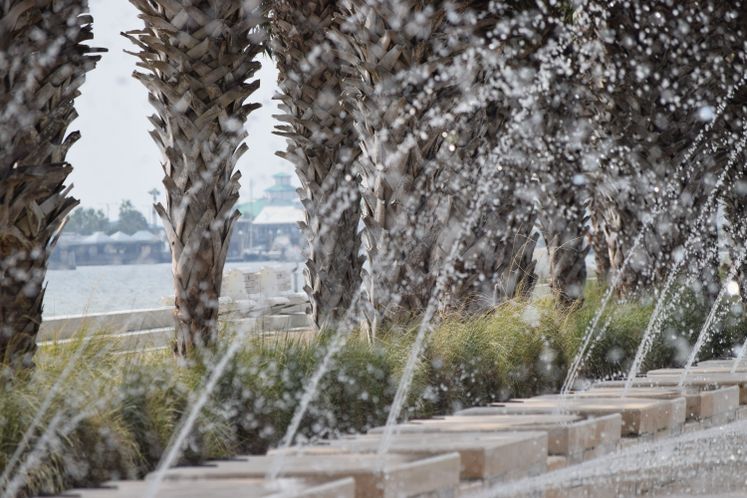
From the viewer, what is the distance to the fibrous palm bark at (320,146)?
40.8 ft

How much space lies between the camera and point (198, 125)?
9859 millimetres

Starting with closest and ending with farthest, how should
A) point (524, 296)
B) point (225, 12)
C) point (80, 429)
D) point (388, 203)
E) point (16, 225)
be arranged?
point (80, 429)
point (16, 225)
point (225, 12)
point (388, 203)
point (524, 296)

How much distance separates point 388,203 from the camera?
1079 cm

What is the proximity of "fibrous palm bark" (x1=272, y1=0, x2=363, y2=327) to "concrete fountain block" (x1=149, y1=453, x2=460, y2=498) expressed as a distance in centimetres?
659

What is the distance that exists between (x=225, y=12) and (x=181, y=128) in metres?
0.91

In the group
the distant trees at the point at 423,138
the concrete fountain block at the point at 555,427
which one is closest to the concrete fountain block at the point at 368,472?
the concrete fountain block at the point at 555,427

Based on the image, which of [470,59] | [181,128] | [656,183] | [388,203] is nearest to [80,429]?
[181,128]

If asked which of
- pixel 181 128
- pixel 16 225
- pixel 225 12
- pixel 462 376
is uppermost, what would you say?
pixel 225 12

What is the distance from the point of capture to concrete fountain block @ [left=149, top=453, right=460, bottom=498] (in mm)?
5250

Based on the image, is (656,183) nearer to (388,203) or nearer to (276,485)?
(388,203)

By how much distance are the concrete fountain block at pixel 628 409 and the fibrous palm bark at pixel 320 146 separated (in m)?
4.01

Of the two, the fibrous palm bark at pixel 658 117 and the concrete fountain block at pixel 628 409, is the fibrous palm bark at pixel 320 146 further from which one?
the concrete fountain block at pixel 628 409

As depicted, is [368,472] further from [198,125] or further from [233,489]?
[198,125]

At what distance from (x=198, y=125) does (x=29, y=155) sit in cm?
236
